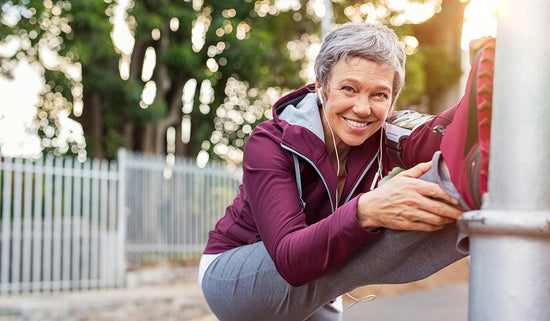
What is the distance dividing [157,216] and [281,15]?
6035 mm

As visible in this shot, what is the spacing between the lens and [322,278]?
1.89 metres

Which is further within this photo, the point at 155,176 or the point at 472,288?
the point at 155,176

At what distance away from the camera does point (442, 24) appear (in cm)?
1911

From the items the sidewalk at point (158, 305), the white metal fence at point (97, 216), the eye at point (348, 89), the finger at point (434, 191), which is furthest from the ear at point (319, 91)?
the white metal fence at point (97, 216)

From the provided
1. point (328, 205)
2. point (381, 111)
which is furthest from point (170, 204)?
point (381, 111)

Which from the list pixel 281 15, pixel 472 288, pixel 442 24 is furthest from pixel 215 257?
pixel 442 24

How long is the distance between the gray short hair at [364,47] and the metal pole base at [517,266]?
102 centimetres

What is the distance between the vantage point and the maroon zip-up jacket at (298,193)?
5.42 ft

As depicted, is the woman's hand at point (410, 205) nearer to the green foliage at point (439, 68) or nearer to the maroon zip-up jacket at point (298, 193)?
the maroon zip-up jacket at point (298, 193)

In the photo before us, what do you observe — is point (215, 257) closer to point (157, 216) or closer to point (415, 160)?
point (415, 160)

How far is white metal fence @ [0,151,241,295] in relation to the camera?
9.56 meters

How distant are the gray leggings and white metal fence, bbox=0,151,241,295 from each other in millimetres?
7530

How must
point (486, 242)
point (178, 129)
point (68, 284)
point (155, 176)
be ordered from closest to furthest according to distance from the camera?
point (486, 242) → point (68, 284) → point (155, 176) → point (178, 129)

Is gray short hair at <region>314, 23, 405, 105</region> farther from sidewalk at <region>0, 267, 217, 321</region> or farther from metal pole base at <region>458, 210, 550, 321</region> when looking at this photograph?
sidewalk at <region>0, 267, 217, 321</region>
